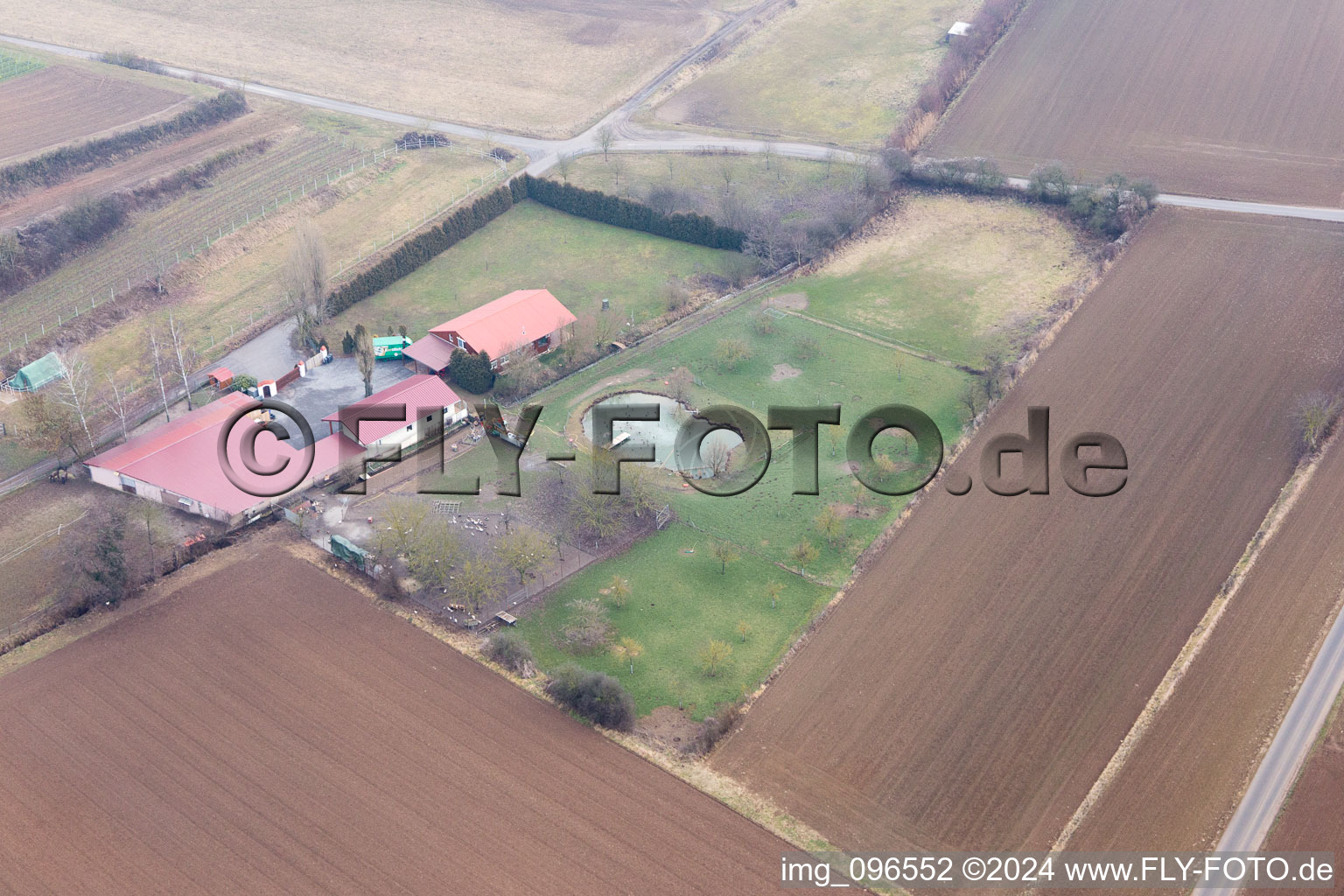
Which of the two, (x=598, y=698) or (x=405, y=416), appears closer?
(x=598, y=698)

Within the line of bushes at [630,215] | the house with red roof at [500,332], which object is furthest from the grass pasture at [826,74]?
the house with red roof at [500,332]

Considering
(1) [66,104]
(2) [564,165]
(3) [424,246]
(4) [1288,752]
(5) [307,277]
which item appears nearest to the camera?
(4) [1288,752]

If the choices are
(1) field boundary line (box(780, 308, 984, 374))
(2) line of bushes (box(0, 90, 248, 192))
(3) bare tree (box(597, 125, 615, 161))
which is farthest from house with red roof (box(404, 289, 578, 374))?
(2) line of bushes (box(0, 90, 248, 192))

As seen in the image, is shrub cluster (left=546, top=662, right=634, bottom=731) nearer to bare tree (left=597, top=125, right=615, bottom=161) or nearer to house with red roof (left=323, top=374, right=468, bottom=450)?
house with red roof (left=323, top=374, right=468, bottom=450)

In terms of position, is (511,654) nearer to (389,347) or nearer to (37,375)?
(389,347)

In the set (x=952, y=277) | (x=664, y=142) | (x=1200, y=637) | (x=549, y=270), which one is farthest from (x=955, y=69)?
(x=1200, y=637)

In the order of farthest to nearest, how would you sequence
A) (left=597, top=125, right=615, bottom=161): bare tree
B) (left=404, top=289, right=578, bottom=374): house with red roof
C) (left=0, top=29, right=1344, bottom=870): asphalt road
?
1. (left=597, top=125, right=615, bottom=161): bare tree
2. (left=404, top=289, right=578, bottom=374): house with red roof
3. (left=0, top=29, right=1344, bottom=870): asphalt road

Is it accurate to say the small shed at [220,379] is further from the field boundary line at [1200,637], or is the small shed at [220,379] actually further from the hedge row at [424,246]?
the field boundary line at [1200,637]
